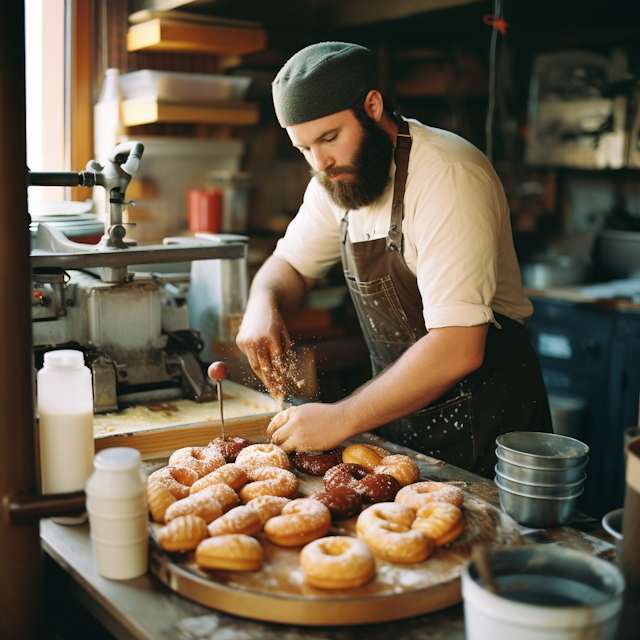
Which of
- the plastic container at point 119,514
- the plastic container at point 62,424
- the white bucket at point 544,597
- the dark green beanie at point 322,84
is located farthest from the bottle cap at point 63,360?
the dark green beanie at point 322,84

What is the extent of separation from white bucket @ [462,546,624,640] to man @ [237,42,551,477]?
2.79ft

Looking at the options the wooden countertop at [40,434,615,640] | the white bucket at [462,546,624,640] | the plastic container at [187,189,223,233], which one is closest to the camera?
the white bucket at [462,546,624,640]

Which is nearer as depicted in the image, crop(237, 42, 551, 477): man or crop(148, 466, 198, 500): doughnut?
crop(148, 466, 198, 500): doughnut

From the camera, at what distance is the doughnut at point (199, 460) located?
1.63m

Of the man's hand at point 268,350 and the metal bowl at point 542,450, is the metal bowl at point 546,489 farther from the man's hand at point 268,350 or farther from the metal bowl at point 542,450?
the man's hand at point 268,350

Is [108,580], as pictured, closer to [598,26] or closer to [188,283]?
[188,283]

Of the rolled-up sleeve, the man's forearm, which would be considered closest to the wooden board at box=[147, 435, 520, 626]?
the man's forearm

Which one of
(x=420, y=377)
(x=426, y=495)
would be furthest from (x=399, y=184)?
(x=426, y=495)

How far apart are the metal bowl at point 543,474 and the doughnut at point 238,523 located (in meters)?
0.49

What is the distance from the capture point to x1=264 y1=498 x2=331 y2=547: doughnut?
1.31m

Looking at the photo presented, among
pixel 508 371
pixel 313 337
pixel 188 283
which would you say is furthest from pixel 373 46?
pixel 508 371

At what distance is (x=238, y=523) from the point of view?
1.32 meters

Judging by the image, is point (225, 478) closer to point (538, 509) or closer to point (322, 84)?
point (538, 509)

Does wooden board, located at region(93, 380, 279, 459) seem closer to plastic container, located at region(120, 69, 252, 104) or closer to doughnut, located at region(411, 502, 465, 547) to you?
doughnut, located at region(411, 502, 465, 547)
